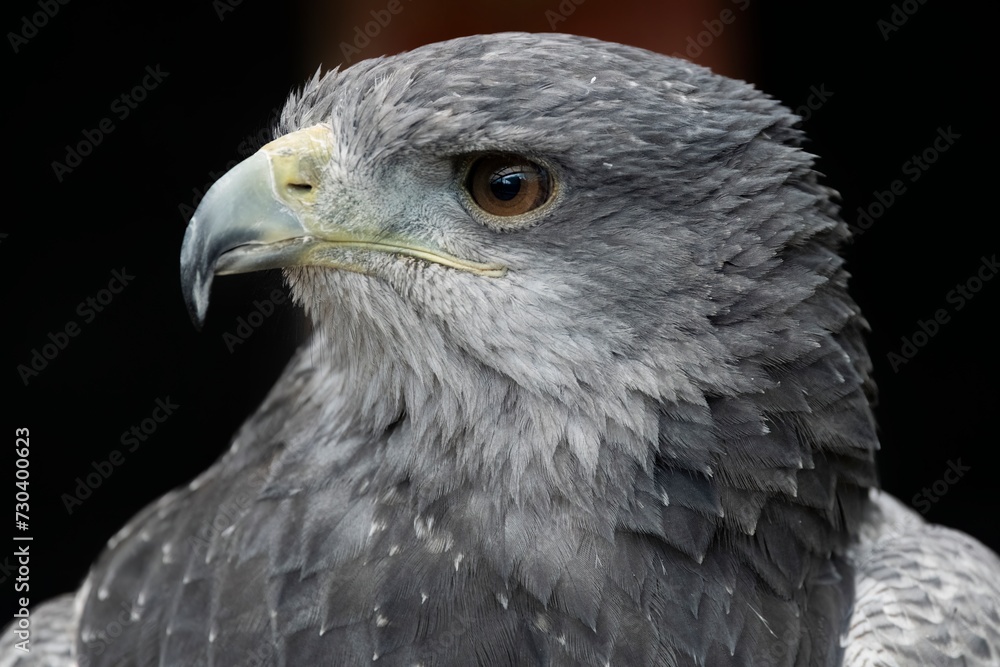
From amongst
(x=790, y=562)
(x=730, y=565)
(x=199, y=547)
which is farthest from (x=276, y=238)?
(x=790, y=562)

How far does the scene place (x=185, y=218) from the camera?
621cm
